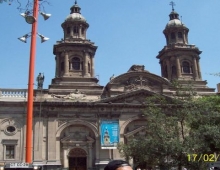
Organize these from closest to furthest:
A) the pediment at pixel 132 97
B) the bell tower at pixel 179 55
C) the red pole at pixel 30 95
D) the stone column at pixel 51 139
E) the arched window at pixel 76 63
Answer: the red pole at pixel 30 95, the stone column at pixel 51 139, the pediment at pixel 132 97, the arched window at pixel 76 63, the bell tower at pixel 179 55

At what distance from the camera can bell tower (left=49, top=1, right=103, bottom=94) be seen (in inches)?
1656

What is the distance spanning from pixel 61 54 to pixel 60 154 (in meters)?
13.1

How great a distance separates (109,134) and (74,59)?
37.7 ft

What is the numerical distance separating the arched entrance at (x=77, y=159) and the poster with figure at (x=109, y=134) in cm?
277

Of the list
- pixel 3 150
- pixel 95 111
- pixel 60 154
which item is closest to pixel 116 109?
pixel 95 111

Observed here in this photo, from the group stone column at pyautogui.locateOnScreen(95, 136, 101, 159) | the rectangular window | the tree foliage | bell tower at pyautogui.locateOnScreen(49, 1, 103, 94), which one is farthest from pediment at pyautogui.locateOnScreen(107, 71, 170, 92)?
the tree foliage

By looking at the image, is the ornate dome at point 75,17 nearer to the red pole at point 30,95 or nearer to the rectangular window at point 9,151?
the rectangular window at point 9,151

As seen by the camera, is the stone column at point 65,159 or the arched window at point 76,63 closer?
the stone column at point 65,159

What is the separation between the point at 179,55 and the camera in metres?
46.2

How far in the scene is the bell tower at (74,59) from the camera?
42062 mm

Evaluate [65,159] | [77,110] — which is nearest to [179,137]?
[77,110]

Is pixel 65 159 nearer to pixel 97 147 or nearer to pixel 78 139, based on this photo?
pixel 78 139

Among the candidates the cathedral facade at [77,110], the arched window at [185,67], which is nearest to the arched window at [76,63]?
the cathedral facade at [77,110]

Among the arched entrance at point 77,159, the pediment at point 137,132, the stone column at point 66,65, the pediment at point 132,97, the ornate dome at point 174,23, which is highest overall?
the ornate dome at point 174,23
